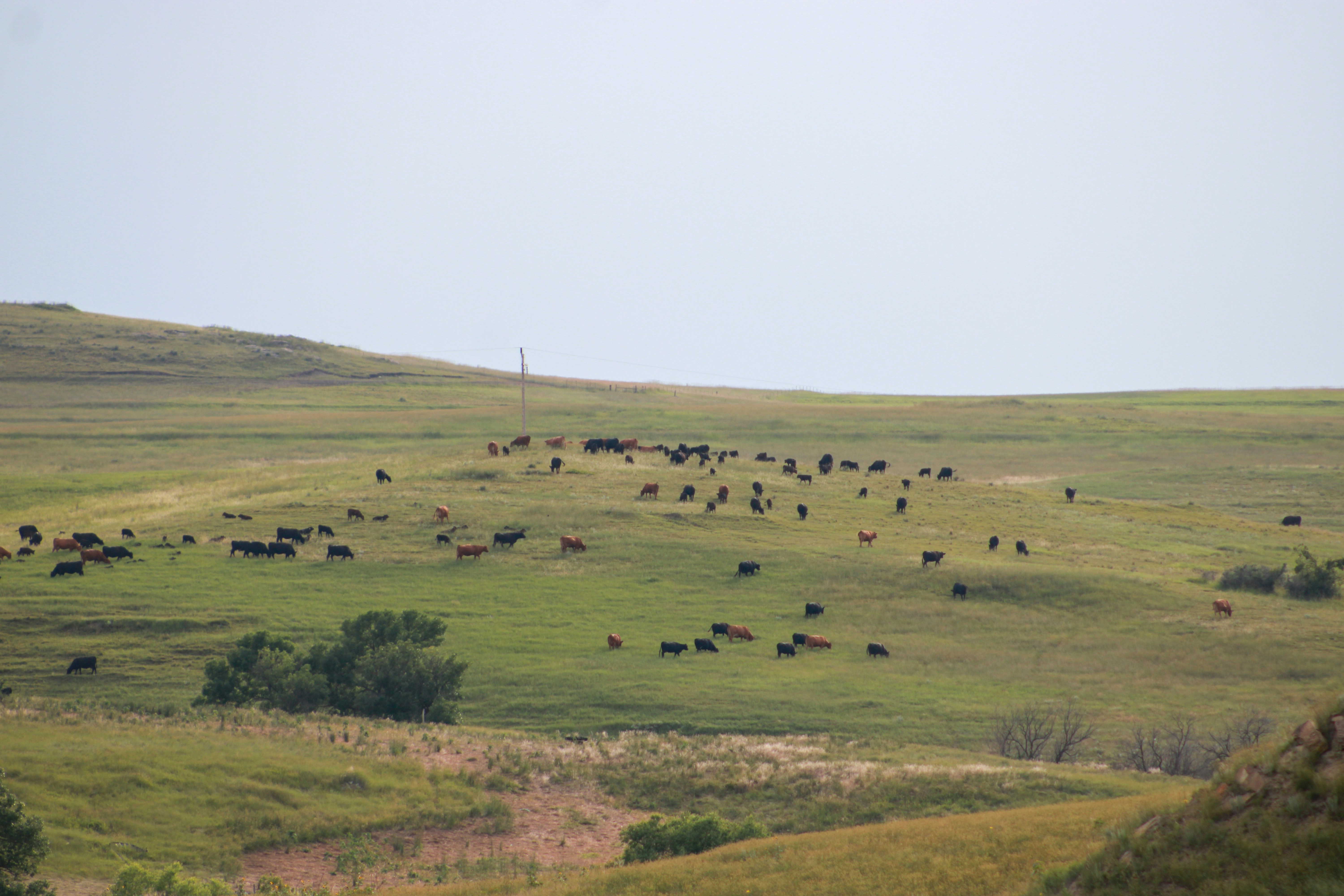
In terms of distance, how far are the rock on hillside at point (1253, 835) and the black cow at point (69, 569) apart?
4947cm

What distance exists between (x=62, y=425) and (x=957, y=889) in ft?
405

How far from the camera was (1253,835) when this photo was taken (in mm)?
11344

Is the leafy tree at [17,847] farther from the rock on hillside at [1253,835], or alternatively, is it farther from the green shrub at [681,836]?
the rock on hillside at [1253,835]

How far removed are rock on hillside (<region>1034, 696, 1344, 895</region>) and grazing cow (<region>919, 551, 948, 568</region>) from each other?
3974 centimetres

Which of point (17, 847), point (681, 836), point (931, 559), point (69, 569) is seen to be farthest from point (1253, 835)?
point (69, 569)

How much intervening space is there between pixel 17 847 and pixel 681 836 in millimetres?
12795

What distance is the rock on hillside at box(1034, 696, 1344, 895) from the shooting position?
421 inches

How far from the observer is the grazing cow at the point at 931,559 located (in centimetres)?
5216

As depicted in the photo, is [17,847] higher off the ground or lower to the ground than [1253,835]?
lower

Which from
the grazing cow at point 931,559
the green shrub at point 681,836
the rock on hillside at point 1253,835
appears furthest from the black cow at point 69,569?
the rock on hillside at point 1253,835

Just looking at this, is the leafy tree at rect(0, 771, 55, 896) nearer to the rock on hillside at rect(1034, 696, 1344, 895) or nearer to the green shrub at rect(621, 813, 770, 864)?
the green shrub at rect(621, 813, 770, 864)

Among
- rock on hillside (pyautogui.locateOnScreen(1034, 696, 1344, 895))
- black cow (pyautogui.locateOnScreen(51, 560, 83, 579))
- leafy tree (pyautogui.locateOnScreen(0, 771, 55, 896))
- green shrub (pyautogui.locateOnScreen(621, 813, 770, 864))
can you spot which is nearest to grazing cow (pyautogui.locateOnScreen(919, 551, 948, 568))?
green shrub (pyautogui.locateOnScreen(621, 813, 770, 864))

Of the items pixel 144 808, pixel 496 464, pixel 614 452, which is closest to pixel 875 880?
pixel 144 808

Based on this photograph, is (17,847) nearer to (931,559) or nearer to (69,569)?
(69,569)
